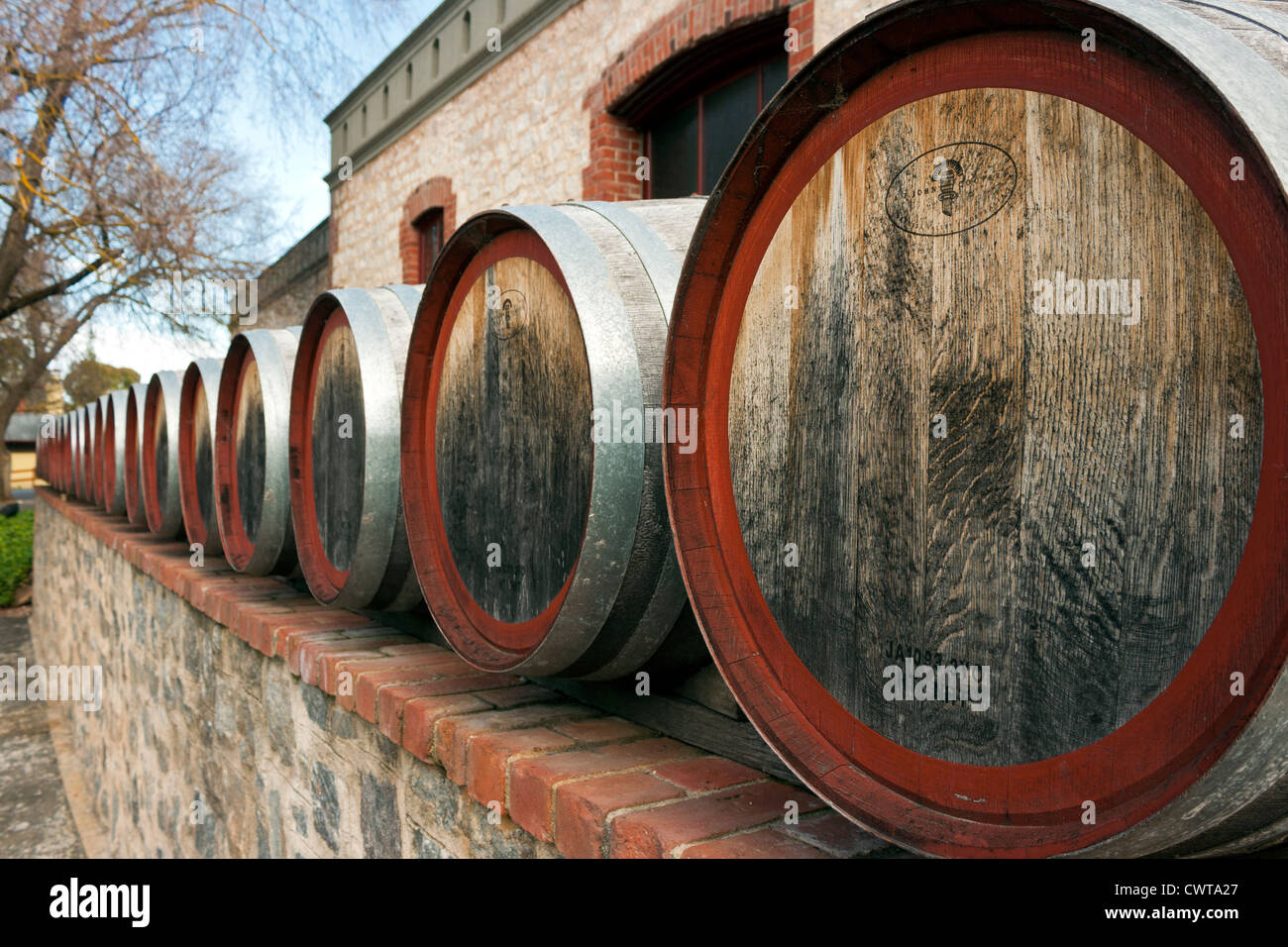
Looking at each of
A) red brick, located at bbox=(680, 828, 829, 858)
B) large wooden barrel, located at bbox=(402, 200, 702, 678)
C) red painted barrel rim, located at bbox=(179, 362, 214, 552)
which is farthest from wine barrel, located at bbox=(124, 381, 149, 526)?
red brick, located at bbox=(680, 828, 829, 858)

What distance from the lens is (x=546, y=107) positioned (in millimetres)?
6957

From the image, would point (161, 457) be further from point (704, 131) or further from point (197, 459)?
point (704, 131)

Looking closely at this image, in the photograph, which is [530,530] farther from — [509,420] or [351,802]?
[351,802]

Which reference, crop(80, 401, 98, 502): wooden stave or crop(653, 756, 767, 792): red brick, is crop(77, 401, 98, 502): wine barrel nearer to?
crop(80, 401, 98, 502): wooden stave

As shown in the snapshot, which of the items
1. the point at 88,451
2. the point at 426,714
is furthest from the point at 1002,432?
the point at 88,451

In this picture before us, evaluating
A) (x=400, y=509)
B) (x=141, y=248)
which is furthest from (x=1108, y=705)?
(x=141, y=248)

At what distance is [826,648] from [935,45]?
71 cm

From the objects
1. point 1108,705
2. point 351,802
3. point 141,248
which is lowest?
point 351,802

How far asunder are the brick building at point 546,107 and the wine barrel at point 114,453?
318 cm

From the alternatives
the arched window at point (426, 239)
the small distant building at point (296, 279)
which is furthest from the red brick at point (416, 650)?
the small distant building at point (296, 279)

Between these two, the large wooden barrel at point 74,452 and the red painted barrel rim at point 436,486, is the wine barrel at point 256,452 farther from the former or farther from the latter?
the large wooden barrel at point 74,452

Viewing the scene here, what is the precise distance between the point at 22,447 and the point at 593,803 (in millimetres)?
36532

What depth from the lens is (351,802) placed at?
2359 mm

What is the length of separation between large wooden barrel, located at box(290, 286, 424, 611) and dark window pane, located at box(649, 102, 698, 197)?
344 centimetres
